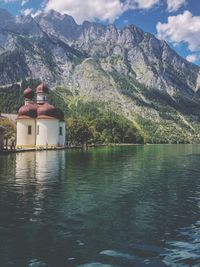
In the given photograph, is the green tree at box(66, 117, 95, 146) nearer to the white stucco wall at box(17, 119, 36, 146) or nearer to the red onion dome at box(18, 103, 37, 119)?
the red onion dome at box(18, 103, 37, 119)

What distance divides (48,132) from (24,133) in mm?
8783

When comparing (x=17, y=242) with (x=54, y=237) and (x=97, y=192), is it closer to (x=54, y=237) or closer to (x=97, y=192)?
(x=54, y=237)

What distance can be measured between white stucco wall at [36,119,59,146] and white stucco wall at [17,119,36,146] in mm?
3178

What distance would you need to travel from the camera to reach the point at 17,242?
782 inches

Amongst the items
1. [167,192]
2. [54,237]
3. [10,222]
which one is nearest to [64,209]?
[10,222]

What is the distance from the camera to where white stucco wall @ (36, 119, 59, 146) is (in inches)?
5664

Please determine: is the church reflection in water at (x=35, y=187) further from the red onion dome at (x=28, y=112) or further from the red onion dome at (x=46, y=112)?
the red onion dome at (x=28, y=112)

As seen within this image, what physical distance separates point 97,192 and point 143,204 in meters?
6.60

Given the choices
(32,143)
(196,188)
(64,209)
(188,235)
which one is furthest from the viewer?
(32,143)

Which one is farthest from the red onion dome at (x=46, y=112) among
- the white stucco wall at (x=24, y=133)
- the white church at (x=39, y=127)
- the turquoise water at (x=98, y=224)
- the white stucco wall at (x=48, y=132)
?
the turquoise water at (x=98, y=224)

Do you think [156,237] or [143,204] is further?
[143,204]

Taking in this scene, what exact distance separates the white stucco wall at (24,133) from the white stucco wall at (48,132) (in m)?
3.18

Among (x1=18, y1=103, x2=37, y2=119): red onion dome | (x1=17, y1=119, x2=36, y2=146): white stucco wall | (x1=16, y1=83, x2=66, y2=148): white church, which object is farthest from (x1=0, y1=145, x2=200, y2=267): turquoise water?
(x1=18, y1=103, x2=37, y2=119): red onion dome

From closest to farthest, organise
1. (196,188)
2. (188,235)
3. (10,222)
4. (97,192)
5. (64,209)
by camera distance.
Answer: (188,235)
(10,222)
(64,209)
(97,192)
(196,188)
